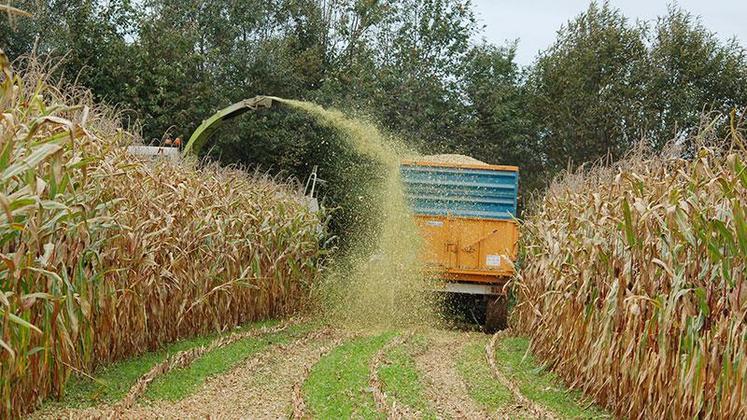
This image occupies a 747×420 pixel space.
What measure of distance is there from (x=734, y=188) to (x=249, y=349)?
19.8 ft

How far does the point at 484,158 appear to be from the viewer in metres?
27.3

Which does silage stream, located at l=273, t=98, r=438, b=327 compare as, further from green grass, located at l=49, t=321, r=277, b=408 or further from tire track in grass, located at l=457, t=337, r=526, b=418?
green grass, located at l=49, t=321, r=277, b=408

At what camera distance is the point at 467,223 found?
13.8 meters

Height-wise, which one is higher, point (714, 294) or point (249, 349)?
point (714, 294)

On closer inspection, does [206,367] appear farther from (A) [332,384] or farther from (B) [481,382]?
(B) [481,382]

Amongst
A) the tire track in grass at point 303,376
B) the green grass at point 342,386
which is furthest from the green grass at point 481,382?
the tire track in grass at point 303,376

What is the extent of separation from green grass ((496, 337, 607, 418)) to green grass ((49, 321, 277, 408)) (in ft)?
11.8

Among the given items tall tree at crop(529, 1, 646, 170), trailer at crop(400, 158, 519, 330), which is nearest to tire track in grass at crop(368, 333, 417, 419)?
trailer at crop(400, 158, 519, 330)

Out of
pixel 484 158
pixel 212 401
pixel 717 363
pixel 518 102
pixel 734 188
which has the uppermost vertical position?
pixel 518 102

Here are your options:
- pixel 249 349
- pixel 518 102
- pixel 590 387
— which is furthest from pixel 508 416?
pixel 518 102

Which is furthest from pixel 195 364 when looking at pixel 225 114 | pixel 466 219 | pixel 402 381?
pixel 225 114

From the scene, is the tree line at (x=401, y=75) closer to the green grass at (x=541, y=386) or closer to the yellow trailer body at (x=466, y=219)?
the yellow trailer body at (x=466, y=219)

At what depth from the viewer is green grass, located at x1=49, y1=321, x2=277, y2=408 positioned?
6.79m

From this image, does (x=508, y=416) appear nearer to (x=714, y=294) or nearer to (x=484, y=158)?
(x=714, y=294)
